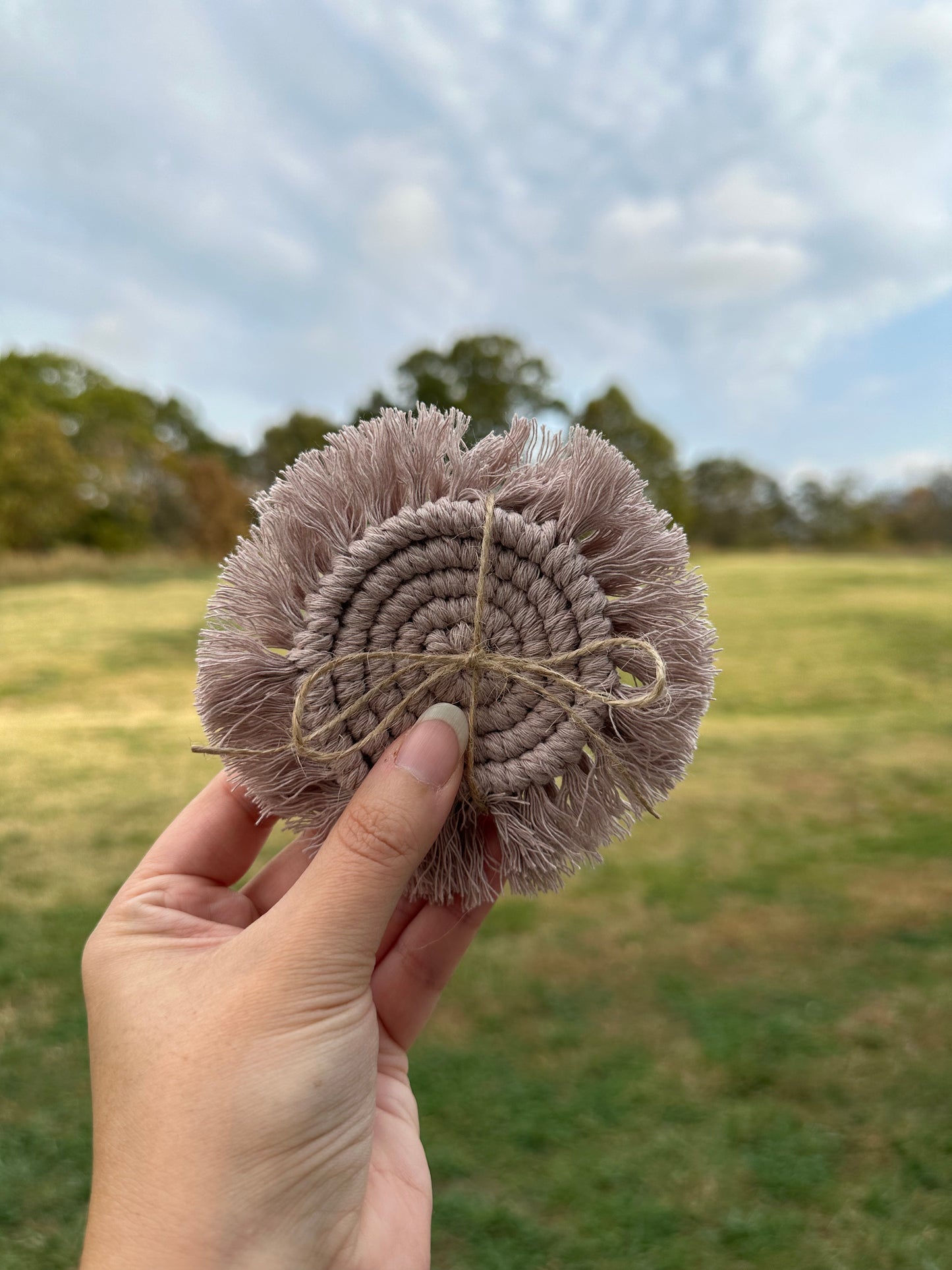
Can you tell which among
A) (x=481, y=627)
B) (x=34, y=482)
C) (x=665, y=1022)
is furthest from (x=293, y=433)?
(x=481, y=627)

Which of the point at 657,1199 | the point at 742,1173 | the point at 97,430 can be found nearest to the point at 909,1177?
the point at 742,1173

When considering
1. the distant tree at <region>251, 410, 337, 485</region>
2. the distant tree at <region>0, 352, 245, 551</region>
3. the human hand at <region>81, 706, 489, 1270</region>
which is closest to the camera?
the human hand at <region>81, 706, 489, 1270</region>

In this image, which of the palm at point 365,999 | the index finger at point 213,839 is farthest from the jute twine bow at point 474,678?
the index finger at point 213,839

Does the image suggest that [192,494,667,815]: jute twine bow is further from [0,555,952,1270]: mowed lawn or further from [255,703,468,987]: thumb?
[0,555,952,1270]: mowed lawn

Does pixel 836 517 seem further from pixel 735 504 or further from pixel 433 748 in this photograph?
pixel 433 748

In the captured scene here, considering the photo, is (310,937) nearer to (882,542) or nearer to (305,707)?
(305,707)

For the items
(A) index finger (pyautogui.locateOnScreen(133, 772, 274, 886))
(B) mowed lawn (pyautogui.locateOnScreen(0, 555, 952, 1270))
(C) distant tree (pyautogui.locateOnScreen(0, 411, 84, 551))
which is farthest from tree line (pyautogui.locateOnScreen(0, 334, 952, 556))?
(A) index finger (pyautogui.locateOnScreen(133, 772, 274, 886))
